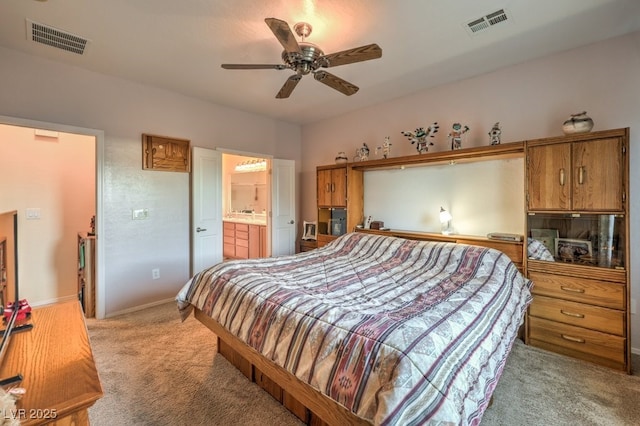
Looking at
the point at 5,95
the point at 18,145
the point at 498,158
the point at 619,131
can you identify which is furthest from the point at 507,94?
the point at 18,145

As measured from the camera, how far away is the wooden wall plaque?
354cm

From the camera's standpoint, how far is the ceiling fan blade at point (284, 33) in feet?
5.51

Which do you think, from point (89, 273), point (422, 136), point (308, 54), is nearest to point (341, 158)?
point (422, 136)

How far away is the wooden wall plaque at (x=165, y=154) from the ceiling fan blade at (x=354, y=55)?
2.50 metres

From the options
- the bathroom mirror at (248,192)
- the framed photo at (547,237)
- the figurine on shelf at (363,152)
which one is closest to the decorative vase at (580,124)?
the framed photo at (547,237)

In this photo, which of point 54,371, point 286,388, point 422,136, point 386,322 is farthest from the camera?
point 422,136

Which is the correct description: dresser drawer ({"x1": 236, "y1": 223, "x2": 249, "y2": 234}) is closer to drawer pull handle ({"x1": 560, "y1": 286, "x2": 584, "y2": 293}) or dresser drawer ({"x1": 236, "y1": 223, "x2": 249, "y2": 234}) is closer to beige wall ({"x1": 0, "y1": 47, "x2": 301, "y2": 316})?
beige wall ({"x1": 0, "y1": 47, "x2": 301, "y2": 316})

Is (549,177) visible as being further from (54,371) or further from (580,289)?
(54,371)

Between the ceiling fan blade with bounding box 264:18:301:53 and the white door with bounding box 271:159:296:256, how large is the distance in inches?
112

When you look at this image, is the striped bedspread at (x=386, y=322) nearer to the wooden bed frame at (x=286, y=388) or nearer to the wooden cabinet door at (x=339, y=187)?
the wooden bed frame at (x=286, y=388)

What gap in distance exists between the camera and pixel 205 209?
3996 mm

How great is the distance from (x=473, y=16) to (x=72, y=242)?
5.02 meters

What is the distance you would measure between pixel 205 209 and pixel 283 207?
4.27 feet

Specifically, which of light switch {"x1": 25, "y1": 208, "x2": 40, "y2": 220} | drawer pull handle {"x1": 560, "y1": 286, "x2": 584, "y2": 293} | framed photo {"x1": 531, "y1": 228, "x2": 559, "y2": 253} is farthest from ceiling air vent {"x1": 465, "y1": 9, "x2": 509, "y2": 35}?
light switch {"x1": 25, "y1": 208, "x2": 40, "y2": 220}
